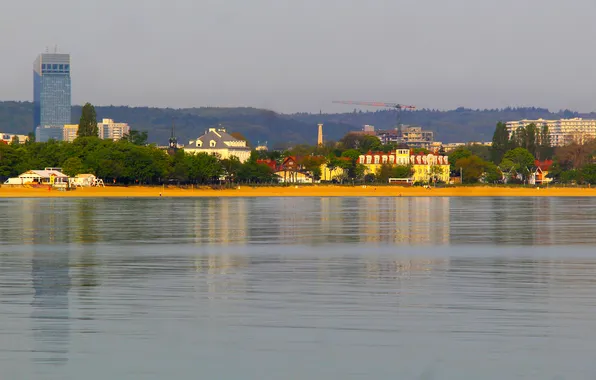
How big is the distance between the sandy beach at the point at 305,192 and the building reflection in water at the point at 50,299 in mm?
85796

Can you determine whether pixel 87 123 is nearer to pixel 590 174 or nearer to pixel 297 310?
pixel 590 174

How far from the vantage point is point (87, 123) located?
164625mm

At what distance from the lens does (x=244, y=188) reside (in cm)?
14825

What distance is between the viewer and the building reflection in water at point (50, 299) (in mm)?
16797

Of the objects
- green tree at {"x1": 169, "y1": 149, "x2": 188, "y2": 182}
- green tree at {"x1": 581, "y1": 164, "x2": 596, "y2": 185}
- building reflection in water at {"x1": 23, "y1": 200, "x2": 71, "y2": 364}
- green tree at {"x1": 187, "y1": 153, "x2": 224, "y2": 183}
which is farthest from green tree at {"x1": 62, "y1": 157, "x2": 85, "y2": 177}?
building reflection in water at {"x1": 23, "y1": 200, "x2": 71, "y2": 364}

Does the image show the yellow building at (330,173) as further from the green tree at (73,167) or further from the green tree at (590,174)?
the green tree at (73,167)

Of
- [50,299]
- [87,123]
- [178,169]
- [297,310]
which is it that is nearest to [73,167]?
[178,169]

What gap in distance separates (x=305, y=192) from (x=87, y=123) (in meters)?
43.0

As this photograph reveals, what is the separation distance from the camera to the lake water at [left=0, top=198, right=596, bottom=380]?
15.7 m

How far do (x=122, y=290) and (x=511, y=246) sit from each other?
2011 centimetres

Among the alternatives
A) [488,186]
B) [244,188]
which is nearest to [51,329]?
[244,188]

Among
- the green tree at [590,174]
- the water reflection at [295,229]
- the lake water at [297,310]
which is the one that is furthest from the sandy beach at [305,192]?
the lake water at [297,310]

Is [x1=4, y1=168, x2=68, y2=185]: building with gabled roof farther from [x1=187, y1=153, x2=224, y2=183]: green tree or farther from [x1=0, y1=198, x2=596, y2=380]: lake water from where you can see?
[x1=0, y1=198, x2=596, y2=380]: lake water

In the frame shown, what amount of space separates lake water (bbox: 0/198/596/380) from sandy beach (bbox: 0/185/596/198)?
Result: 89.3m
